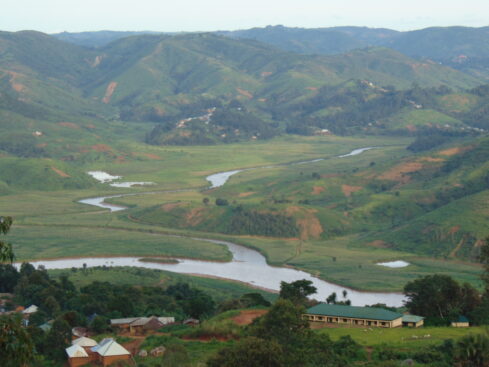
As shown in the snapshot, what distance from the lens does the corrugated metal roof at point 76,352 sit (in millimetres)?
46225

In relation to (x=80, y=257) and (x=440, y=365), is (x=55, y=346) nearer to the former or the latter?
(x=440, y=365)

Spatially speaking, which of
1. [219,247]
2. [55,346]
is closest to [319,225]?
[219,247]

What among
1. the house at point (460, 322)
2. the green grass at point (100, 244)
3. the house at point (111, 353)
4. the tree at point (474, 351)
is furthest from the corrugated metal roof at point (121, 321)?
the green grass at point (100, 244)

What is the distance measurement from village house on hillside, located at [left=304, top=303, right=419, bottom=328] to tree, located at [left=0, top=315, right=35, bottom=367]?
31935mm

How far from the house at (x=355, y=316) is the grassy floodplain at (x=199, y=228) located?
23.0m

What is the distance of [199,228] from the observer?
366 feet

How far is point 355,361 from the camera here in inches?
1651

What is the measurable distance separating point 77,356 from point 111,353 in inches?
84.5

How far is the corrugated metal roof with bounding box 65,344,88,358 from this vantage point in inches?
1820

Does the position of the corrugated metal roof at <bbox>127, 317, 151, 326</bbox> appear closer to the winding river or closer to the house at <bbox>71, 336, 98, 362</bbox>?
the house at <bbox>71, 336, 98, 362</bbox>

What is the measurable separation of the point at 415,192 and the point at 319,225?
62.9 ft

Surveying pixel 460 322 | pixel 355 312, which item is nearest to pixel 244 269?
pixel 355 312

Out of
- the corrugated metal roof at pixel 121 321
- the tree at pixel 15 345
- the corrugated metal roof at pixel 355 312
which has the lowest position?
the corrugated metal roof at pixel 121 321

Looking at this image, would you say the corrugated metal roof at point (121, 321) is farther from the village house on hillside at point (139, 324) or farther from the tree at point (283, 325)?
the tree at point (283, 325)
